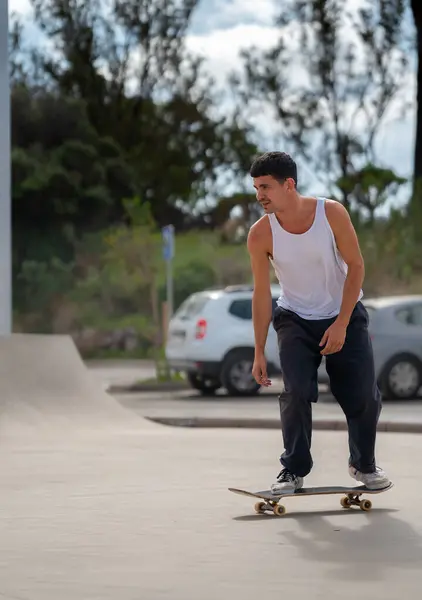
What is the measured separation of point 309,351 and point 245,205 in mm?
39681

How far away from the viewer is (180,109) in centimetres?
4819

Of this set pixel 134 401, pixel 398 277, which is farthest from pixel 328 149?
pixel 134 401

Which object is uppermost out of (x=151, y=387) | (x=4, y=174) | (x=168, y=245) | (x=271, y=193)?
(x=4, y=174)

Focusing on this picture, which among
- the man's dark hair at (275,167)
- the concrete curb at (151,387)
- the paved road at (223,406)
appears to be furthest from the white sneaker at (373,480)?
the concrete curb at (151,387)

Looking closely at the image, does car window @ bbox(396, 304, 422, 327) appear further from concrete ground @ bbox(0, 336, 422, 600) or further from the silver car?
concrete ground @ bbox(0, 336, 422, 600)

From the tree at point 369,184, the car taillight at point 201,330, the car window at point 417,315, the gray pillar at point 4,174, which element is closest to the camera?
the gray pillar at point 4,174

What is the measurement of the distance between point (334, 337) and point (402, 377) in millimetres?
13146

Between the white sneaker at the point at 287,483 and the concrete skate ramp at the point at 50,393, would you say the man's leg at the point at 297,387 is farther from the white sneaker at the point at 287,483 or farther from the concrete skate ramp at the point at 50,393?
the concrete skate ramp at the point at 50,393

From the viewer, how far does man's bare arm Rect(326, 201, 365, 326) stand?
778 cm

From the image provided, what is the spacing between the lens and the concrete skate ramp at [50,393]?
13977 millimetres

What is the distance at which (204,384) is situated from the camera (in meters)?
23.3

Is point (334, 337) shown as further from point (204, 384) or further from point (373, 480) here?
point (204, 384)

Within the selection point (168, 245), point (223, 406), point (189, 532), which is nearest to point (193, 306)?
point (223, 406)

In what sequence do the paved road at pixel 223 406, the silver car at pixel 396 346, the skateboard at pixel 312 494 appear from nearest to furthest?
the skateboard at pixel 312 494 → the paved road at pixel 223 406 → the silver car at pixel 396 346
